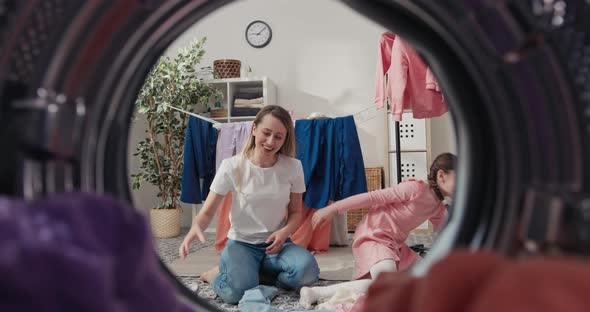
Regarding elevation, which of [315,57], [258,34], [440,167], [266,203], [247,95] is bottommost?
[266,203]

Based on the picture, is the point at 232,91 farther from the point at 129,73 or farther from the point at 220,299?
the point at 129,73

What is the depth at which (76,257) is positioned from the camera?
0.63 ft

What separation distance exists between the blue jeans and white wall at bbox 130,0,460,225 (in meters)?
1.73

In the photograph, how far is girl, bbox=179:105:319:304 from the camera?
1.40 meters

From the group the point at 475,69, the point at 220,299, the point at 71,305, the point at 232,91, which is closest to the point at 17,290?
the point at 71,305

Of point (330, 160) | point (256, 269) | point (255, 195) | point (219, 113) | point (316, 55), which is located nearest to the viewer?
point (256, 269)

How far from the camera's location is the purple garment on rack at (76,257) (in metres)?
0.18

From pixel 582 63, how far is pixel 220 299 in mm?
1208

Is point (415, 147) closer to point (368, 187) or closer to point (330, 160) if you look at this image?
point (368, 187)

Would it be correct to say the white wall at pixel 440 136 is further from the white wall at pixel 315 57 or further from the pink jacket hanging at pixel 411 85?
the pink jacket hanging at pixel 411 85

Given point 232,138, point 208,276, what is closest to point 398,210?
point 208,276

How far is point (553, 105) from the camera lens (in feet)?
0.79

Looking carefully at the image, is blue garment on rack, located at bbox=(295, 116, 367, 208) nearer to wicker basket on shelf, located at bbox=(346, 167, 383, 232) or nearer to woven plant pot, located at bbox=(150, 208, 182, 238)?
wicker basket on shelf, located at bbox=(346, 167, 383, 232)

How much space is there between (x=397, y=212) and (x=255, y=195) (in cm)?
52
